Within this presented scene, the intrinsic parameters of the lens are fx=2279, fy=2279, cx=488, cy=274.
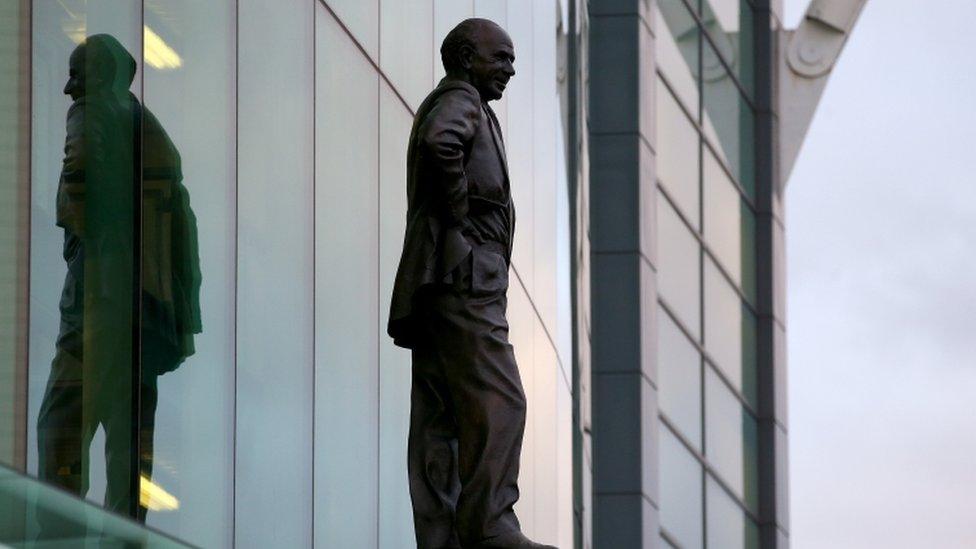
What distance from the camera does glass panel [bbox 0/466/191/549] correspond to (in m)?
7.19

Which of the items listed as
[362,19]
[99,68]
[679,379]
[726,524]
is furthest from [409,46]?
[726,524]

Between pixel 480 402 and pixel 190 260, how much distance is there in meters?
2.38

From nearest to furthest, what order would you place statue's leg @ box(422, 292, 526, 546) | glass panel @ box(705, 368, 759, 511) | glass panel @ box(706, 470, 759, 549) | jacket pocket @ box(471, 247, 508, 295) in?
statue's leg @ box(422, 292, 526, 546), jacket pocket @ box(471, 247, 508, 295), glass panel @ box(706, 470, 759, 549), glass panel @ box(705, 368, 759, 511)

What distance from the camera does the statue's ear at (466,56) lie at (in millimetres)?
9789

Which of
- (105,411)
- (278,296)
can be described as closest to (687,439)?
(278,296)

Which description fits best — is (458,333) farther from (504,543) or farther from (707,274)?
(707,274)

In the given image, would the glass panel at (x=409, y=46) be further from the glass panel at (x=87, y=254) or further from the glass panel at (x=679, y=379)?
the glass panel at (x=679, y=379)

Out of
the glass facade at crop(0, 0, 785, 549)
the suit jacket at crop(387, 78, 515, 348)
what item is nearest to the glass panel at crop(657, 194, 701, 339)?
the glass facade at crop(0, 0, 785, 549)

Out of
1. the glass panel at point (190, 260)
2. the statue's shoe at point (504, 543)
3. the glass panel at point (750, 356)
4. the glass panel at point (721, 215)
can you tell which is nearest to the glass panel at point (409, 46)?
the glass panel at point (190, 260)

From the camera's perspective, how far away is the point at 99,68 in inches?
400

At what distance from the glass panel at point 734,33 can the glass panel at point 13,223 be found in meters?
29.1

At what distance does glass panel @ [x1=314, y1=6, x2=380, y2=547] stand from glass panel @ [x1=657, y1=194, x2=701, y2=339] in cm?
1993

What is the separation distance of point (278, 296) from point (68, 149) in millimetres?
3073

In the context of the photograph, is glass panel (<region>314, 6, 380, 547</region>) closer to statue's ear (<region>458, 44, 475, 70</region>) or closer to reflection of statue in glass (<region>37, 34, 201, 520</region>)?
reflection of statue in glass (<region>37, 34, 201, 520</region>)
